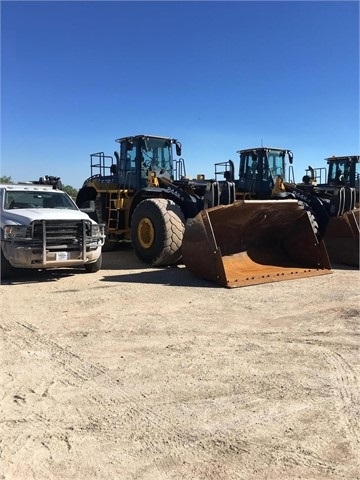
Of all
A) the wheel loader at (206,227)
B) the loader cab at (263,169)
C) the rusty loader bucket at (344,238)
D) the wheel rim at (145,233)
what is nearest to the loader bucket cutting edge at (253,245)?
the wheel loader at (206,227)

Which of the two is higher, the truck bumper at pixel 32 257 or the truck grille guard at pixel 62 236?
the truck grille guard at pixel 62 236

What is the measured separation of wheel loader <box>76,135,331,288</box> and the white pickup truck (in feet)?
4.42

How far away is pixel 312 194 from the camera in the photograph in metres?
13.1

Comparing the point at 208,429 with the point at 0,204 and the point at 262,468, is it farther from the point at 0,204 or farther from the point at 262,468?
the point at 0,204

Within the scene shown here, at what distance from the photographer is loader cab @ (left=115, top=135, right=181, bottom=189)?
12.3 metres

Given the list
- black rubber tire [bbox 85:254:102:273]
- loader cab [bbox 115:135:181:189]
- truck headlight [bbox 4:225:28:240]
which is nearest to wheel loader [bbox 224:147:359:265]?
loader cab [bbox 115:135:181:189]

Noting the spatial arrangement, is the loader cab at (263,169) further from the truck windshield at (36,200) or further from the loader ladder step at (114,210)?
the truck windshield at (36,200)

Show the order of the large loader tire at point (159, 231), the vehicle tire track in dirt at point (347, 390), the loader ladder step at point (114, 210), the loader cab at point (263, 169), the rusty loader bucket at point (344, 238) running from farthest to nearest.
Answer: the loader cab at point (263, 169), the loader ladder step at point (114, 210), the rusty loader bucket at point (344, 238), the large loader tire at point (159, 231), the vehicle tire track in dirt at point (347, 390)

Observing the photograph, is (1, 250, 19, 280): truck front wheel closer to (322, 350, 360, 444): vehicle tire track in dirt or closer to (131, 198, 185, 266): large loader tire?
(131, 198, 185, 266): large loader tire

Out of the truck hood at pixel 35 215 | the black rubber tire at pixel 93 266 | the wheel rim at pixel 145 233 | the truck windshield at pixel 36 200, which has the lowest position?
the black rubber tire at pixel 93 266

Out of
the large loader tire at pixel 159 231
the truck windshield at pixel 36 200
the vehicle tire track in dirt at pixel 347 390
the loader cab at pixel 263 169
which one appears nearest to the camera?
the vehicle tire track in dirt at pixel 347 390

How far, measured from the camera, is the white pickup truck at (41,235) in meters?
8.42

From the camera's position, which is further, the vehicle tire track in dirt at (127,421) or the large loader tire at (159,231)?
the large loader tire at (159,231)

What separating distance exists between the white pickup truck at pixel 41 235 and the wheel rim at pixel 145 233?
47.1 inches
